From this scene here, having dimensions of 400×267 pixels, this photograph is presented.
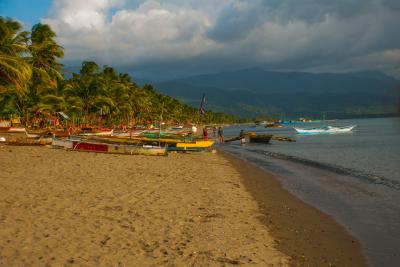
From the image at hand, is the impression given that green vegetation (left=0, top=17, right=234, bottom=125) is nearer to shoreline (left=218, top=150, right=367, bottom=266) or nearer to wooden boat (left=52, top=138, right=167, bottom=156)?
wooden boat (left=52, top=138, right=167, bottom=156)

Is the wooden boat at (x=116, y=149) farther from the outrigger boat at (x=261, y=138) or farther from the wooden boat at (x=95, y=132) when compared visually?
the outrigger boat at (x=261, y=138)

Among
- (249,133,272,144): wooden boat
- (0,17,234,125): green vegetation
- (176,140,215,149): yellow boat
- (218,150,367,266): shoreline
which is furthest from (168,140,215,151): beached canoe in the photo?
(249,133,272,144): wooden boat

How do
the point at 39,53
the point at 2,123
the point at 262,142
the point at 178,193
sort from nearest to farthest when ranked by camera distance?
the point at 178,193, the point at 39,53, the point at 2,123, the point at 262,142

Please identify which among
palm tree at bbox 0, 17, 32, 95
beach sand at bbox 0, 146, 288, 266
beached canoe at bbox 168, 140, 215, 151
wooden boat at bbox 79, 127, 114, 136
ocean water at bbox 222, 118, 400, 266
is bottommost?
ocean water at bbox 222, 118, 400, 266

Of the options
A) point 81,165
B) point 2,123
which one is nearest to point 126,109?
point 2,123

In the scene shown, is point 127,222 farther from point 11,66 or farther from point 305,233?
point 11,66

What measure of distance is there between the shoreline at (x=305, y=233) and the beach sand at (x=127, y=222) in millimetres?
275

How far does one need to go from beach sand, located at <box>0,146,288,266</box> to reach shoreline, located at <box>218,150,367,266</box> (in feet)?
0.90

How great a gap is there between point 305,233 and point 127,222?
418cm

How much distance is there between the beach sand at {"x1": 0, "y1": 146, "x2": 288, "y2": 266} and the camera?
21.7 ft

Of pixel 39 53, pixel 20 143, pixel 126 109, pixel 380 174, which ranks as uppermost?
pixel 39 53

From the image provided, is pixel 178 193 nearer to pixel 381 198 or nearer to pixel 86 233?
pixel 86 233

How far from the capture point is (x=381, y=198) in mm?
14086

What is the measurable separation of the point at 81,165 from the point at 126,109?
2019 inches
